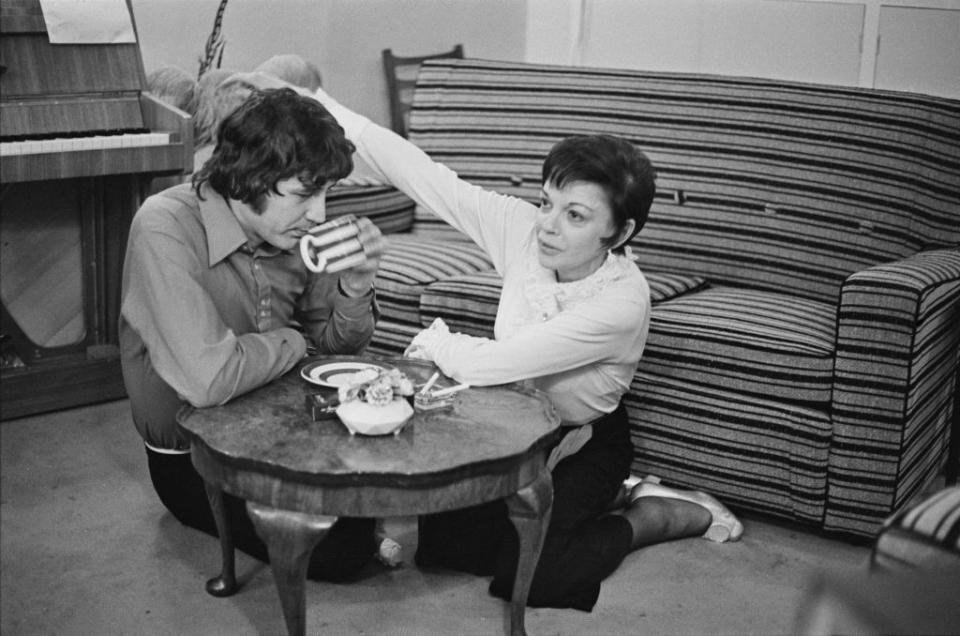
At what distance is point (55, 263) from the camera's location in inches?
150

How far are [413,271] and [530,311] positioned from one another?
0.89 meters

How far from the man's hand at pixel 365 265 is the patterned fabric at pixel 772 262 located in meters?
0.75

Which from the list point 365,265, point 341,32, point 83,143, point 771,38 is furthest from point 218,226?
point 771,38

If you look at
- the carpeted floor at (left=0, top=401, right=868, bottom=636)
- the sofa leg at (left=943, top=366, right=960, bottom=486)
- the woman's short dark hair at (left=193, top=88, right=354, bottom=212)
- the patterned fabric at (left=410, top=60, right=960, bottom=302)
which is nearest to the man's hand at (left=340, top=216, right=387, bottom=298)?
the woman's short dark hair at (left=193, top=88, right=354, bottom=212)

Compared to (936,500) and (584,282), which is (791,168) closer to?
(584,282)

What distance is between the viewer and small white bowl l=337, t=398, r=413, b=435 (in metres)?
2.08

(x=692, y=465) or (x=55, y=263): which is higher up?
(x=55, y=263)

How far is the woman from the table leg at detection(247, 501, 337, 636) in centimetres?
54

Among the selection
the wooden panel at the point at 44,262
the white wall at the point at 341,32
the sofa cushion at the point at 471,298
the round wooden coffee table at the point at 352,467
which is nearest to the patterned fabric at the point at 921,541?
the round wooden coffee table at the point at 352,467

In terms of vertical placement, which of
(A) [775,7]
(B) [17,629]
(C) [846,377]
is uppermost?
(A) [775,7]

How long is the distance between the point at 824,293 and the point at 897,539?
1.86 meters

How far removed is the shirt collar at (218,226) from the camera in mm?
2387

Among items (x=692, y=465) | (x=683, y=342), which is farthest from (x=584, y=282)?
(x=692, y=465)

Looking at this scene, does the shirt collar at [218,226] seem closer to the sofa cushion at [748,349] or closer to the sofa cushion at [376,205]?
the sofa cushion at [748,349]
